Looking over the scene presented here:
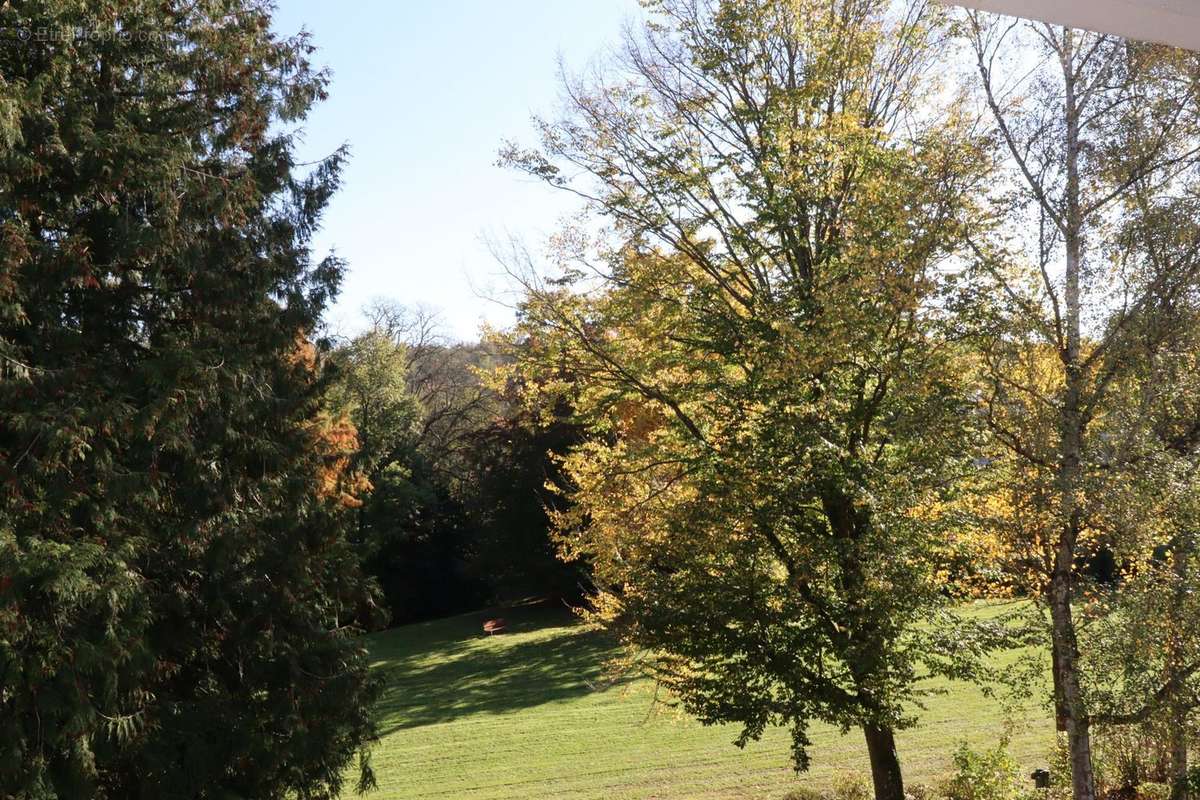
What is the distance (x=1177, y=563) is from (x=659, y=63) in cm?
689

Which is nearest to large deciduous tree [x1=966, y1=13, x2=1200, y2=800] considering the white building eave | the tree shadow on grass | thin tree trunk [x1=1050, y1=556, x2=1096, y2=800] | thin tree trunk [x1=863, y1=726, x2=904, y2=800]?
thin tree trunk [x1=1050, y1=556, x2=1096, y2=800]

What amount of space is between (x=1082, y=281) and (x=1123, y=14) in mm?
5771

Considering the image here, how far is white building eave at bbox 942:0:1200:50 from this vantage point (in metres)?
1.51

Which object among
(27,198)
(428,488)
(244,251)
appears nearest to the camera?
(27,198)

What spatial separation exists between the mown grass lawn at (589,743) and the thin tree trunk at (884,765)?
1019mm

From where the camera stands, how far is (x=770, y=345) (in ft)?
26.7

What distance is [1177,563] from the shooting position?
6281 millimetres

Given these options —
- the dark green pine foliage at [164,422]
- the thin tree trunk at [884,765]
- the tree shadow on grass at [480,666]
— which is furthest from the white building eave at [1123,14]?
the tree shadow on grass at [480,666]

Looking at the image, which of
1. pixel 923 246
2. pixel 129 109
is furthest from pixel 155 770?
pixel 923 246

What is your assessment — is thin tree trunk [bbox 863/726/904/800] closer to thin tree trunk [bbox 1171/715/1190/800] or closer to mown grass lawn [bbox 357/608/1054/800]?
mown grass lawn [bbox 357/608/1054/800]

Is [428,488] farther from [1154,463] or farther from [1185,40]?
[1185,40]

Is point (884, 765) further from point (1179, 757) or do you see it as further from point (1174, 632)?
point (1174, 632)

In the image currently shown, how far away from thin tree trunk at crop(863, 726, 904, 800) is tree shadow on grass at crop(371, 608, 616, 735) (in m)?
7.33

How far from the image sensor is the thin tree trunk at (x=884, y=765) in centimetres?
922
